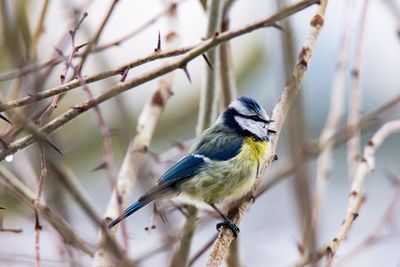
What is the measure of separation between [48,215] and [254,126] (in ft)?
4.56

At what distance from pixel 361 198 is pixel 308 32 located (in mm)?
724

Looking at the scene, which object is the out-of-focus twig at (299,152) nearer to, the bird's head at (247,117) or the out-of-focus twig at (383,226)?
the out-of-focus twig at (383,226)

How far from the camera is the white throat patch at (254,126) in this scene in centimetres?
336

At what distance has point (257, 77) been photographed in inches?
250

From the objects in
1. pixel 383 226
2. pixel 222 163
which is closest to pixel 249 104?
pixel 222 163

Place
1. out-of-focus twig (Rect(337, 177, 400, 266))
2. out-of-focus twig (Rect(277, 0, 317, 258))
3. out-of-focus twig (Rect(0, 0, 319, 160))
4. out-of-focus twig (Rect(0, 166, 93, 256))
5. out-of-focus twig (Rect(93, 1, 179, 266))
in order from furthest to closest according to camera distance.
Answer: out-of-focus twig (Rect(93, 1, 179, 266)) < out-of-focus twig (Rect(337, 177, 400, 266)) < out-of-focus twig (Rect(0, 166, 93, 256)) < out-of-focus twig (Rect(0, 0, 319, 160)) < out-of-focus twig (Rect(277, 0, 317, 258))

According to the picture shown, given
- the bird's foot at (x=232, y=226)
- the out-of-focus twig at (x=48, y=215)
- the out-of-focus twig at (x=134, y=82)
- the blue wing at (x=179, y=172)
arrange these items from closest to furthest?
1. the out-of-focus twig at (x=134, y=82)
2. the out-of-focus twig at (x=48, y=215)
3. the bird's foot at (x=232, y=226)
4. the blue wing at (x=179, y=172)

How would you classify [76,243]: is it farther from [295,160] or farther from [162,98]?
[162,98]

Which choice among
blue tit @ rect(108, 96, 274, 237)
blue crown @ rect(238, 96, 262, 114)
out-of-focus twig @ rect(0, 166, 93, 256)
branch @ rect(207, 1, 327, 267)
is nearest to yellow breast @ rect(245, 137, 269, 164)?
blue tit @ rect(108, 96, 274, 237)

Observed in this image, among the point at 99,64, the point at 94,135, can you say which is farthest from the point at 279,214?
the point at 99,64

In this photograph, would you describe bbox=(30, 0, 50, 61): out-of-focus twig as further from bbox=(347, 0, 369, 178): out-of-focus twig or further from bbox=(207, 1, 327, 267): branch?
bbox=(347, 0, 369, 178): out-of-focus twig

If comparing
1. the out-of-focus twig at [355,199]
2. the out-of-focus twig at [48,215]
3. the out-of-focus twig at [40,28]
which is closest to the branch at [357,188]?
the out-of-focus twig at [355,199]

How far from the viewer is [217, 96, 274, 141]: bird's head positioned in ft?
11.0

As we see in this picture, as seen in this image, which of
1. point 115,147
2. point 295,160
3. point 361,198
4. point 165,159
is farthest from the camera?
point 115,147
